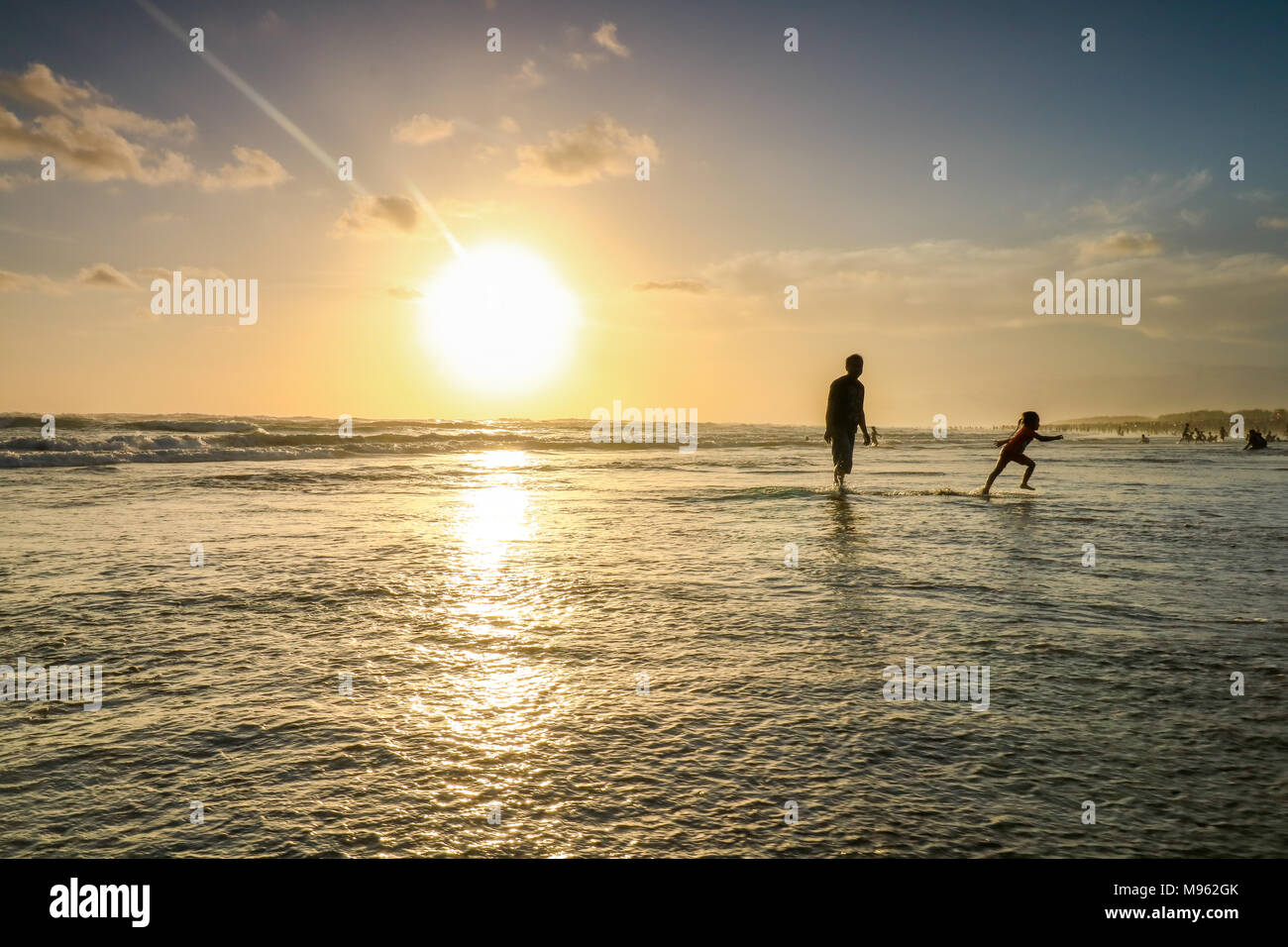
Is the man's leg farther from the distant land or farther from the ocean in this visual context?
the distant land

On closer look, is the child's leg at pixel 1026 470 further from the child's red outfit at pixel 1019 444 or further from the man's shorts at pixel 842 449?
the man's shorts at pixel 842 449

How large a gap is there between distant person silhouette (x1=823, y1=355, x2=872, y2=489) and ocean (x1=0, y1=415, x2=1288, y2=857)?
4889mm

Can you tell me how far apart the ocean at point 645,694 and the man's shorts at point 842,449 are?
488cm

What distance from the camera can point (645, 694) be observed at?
10.5ft

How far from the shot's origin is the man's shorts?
42.7ft

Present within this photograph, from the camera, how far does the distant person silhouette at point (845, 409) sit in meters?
12.8

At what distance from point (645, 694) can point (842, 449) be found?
10604 mm

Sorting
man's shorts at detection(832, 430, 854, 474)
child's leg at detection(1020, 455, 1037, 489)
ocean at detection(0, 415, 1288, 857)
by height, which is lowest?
ocean at detection(0, 415, 1288, 857)

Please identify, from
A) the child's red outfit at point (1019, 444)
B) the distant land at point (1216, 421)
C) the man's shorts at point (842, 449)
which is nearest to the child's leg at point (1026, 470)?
the child's red outfit at point (1019, 444)

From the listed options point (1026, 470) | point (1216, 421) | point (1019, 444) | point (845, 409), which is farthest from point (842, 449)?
point (1216, 421)

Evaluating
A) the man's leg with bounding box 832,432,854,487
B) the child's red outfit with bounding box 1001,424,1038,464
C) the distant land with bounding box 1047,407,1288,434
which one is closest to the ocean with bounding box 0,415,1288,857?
the man's leg with bounding box 832,432,854,487

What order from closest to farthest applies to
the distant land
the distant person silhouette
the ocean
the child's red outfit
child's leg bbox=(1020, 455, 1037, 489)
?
the ocean
the distant person silhouette
the child's red outfit
child's leg bbox=(1020, 455, 1037, 489)
the distant land

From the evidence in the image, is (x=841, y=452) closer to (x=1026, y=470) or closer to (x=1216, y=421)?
(x=1026, y=470)
